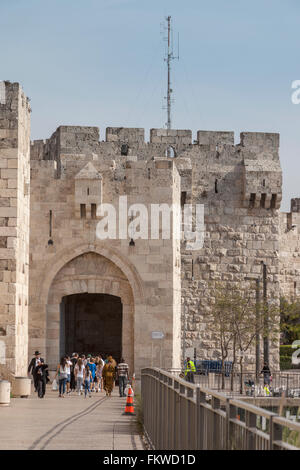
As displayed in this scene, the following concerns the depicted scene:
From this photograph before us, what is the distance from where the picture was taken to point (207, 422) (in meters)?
6.74

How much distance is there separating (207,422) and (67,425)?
7332 millimetres

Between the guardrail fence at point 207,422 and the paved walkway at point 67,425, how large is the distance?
765 mm

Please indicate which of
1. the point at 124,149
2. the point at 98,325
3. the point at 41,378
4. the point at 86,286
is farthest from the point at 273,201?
the point at 41,378

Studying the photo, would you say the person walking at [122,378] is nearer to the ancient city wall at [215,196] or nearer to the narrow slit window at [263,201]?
the ancient city wall at [215,196]

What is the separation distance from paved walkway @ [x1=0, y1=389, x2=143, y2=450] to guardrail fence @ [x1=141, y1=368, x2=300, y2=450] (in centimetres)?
77

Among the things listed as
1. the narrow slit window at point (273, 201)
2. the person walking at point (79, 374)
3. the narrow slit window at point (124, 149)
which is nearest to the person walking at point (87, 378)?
the person walking at point (79, 374)

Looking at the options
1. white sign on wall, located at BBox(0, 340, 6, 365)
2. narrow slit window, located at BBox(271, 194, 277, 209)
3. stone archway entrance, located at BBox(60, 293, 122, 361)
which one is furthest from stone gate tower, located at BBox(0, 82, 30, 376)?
stone archway entrance, located at BBox(60, 293, 122, 361)

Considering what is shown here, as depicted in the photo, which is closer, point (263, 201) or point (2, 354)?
point (2, 354)

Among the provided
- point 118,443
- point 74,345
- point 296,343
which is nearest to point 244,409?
point 118,443

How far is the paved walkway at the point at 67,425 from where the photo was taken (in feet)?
36.2

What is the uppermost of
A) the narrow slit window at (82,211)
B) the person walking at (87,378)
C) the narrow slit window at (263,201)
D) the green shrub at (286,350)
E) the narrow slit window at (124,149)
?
the narrow slit window at (124,149)

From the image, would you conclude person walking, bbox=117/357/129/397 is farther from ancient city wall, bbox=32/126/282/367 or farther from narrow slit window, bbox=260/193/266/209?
narrow slit window, bbox=260/193/266/209

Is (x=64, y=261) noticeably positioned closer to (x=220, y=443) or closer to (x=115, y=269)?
(x=115, y=269)

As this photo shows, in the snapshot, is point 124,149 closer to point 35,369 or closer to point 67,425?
point 35,369
